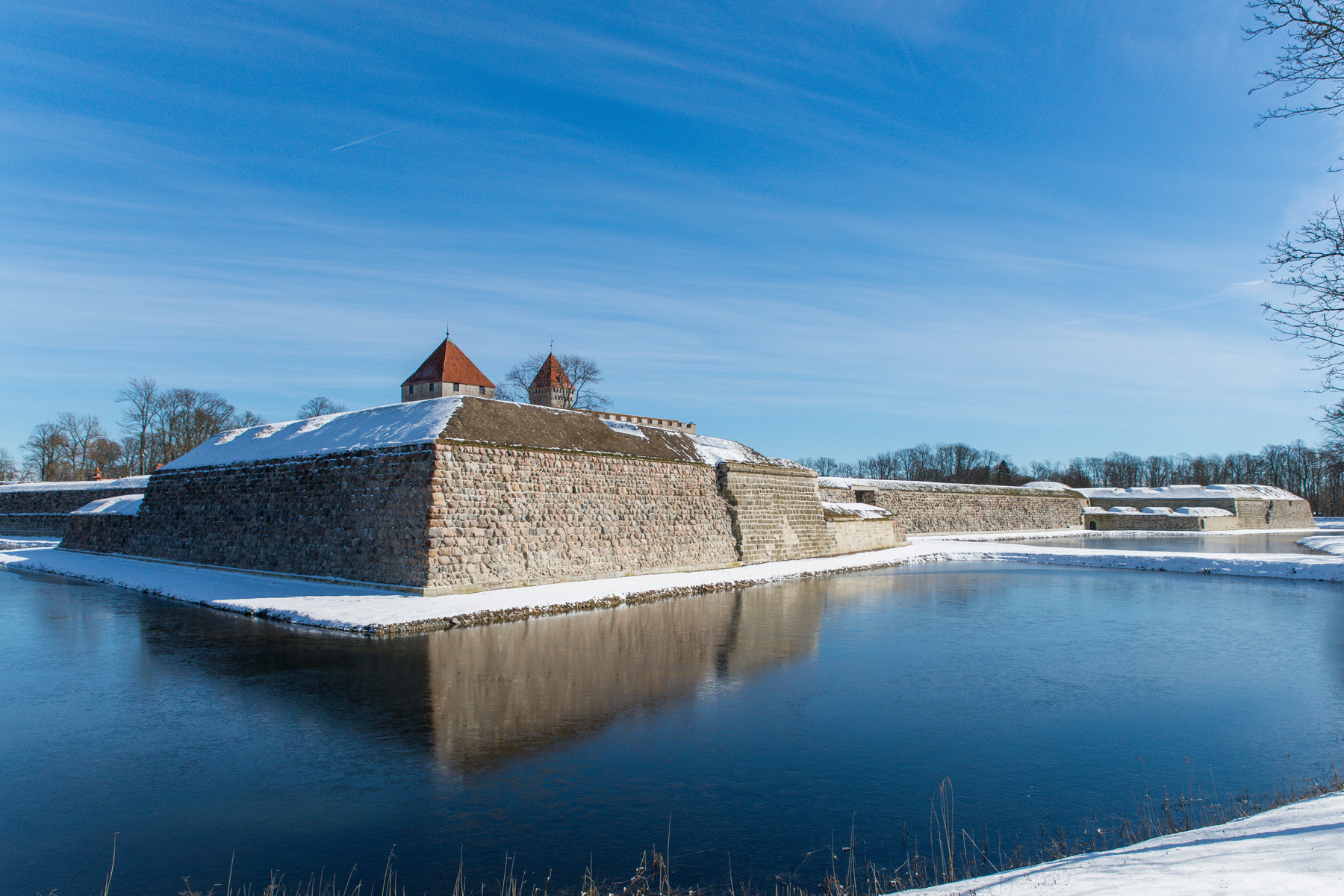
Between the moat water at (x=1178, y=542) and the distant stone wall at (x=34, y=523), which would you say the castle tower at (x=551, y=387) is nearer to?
the distant stone wall at (x=34, y=523)

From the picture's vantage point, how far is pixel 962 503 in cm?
5391

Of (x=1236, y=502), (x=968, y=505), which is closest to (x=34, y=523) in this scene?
(x=968, y=505)

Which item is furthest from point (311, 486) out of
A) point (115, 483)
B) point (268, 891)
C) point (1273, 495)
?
point (1273, 495)

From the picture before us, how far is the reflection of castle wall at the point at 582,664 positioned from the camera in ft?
26.9

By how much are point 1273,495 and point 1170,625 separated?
230ft

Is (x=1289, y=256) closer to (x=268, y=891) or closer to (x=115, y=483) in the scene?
(x=268, y=891)

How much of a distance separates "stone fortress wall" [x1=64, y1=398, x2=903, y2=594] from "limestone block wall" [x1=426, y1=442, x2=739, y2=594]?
4cm

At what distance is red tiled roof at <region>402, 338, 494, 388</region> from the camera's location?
36469mm

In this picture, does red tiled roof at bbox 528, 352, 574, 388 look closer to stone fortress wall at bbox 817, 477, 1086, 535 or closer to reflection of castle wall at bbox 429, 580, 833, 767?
stone fortress wall at bbox 817, 477, 1086, 535

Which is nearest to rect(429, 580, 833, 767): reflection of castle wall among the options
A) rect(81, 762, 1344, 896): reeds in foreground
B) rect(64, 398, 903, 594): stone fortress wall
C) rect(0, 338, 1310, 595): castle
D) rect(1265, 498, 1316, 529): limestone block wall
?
rect(81, 762, 1344, 896): reeds in foreground

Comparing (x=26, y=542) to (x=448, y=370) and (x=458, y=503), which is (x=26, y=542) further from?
(x=458, y=503)

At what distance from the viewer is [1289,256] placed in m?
8.55

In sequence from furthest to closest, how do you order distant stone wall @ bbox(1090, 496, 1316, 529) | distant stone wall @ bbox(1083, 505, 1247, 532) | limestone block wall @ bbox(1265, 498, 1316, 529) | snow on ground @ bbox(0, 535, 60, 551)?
limestone block wall @ bbox(1265, 498, 1316, 529) < distant stone wall @ bbox(1090, 496, 1316, 529) < distant stone wall @ bbox(1083, 505, 1247, 532) < snow on ground @ bbox(0, 535, 60, 551)

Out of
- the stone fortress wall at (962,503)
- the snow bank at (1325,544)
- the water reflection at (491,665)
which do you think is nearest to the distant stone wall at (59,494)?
the water reflection at (491,665)
